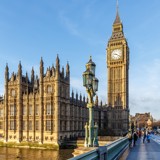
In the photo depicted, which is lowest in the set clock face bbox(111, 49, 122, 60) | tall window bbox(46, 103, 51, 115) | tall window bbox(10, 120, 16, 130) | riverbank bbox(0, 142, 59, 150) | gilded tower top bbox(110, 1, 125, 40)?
riverbank bbox(0, 142, 59, 150)

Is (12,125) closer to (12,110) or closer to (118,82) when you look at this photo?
(12,110)

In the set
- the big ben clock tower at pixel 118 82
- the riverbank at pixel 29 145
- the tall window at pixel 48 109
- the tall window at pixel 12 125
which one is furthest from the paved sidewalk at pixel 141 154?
the big ben clock tower at pixel 118 82

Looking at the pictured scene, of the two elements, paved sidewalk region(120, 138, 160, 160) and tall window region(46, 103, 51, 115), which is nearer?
paved sidewalk region(120, 138, 160, 160)

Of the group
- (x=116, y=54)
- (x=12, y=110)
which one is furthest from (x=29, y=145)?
(x=116, y=54)

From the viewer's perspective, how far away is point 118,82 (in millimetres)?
114500

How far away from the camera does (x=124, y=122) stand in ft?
353

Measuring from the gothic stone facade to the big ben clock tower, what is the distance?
113 feet

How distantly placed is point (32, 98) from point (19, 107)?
4.94 meters

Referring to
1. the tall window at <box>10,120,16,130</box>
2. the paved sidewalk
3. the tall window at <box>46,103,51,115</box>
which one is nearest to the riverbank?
the tall window at <box>10,120,16,130</box>

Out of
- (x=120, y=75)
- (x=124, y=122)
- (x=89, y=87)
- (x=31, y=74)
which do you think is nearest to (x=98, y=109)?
(x=124, y=122)

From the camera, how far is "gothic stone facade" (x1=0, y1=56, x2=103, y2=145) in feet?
207

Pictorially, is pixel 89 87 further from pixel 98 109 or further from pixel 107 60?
pixel 107 60

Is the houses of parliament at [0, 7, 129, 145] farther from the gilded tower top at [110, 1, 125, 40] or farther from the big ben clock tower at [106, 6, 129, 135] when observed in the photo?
the gilded tower top at [110, 1, 125, 40]

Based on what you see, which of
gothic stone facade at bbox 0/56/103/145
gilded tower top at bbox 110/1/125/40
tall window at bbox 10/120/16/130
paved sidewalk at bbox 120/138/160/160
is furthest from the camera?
gilded tower top at bbox 110/1/125/40
